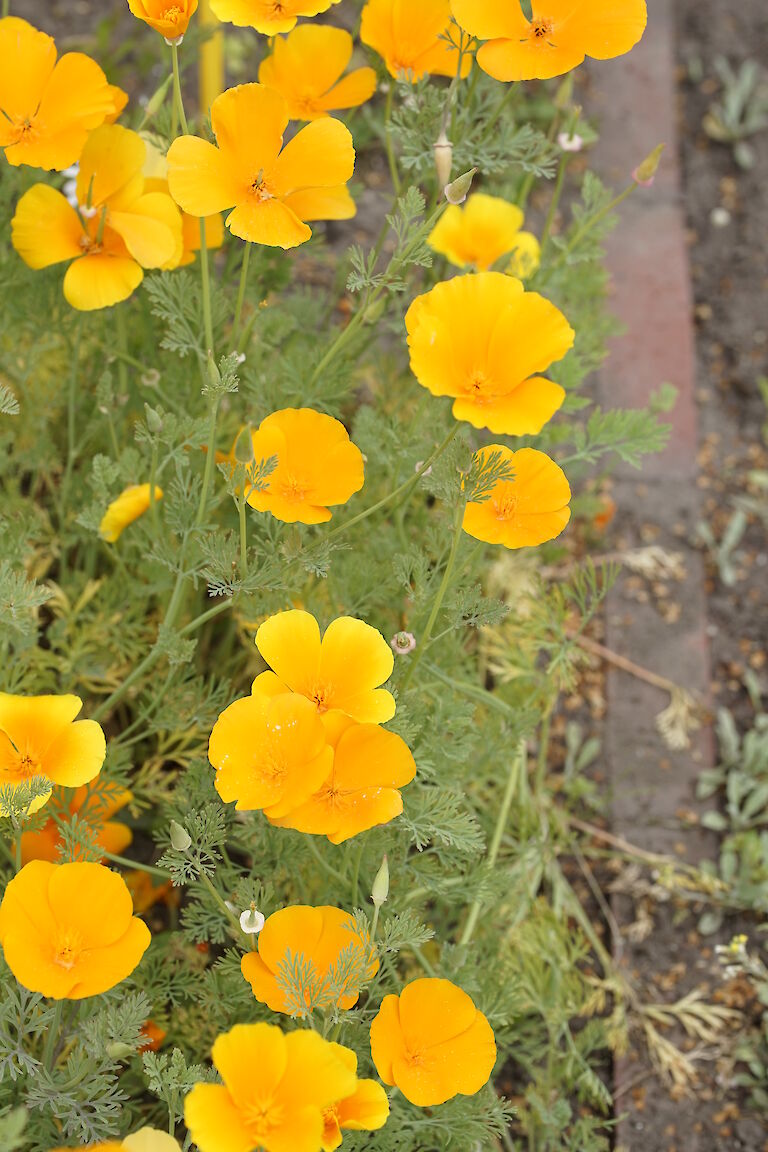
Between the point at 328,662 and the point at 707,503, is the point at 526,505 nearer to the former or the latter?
the point at 328,662

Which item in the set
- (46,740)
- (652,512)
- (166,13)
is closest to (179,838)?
(46,740)

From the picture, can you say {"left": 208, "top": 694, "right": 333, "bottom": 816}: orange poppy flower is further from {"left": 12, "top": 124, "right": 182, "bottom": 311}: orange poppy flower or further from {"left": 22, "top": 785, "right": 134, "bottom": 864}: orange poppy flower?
{"left": 12, "top": 124, "right": 182, "bottom": 311}: orange poppy flower

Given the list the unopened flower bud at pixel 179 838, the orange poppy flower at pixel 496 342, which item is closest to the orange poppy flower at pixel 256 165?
the orange poppy flower at pixel 496 342

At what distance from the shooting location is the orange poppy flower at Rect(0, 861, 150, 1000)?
44.3 inches

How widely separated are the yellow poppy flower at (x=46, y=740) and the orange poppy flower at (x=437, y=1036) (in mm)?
364

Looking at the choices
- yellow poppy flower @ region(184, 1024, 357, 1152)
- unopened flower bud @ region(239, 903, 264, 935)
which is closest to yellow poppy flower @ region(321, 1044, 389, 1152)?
yellow poppy flower @ region(184, 1024, 357, 1152)

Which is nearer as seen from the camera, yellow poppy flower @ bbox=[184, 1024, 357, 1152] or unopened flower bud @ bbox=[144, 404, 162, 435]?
yellow poppy flower @ bbox=[184, 1024, 357, 1152]

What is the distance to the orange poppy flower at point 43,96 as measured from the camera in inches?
53.7

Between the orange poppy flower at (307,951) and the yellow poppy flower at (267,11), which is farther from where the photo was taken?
the yellow poppy flower at (267,11)

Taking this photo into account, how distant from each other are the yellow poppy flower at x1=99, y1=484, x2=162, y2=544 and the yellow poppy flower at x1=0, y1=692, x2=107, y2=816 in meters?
0.29

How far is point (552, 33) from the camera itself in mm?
1311

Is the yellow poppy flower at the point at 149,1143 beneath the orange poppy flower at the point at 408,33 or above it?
beneath

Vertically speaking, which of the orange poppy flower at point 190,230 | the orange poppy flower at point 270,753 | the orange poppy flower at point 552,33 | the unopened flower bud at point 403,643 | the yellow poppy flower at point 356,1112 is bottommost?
the yellow poppy flower at point 356,1112

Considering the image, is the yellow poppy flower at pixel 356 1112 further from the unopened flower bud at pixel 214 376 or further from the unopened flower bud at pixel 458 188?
the unopened flower bud at pixel 458 188
